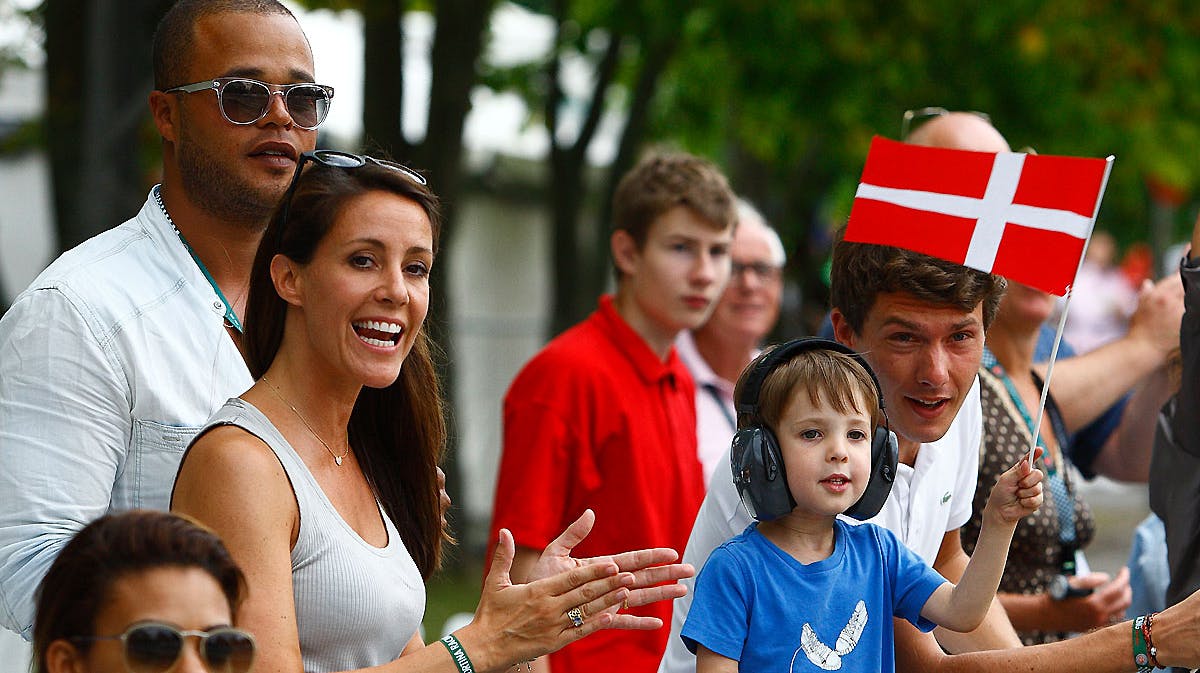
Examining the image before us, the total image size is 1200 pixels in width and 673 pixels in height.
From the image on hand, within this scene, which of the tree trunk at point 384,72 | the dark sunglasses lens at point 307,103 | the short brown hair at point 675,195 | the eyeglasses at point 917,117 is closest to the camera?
the dark sunglasses lens at point 307,103

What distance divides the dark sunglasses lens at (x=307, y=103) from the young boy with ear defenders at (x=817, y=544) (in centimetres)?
136

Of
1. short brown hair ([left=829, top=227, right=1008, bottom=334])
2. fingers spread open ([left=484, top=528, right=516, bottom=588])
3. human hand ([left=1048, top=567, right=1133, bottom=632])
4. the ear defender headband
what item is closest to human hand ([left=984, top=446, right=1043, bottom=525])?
the ear defender headband

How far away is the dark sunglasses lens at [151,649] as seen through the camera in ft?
7.88

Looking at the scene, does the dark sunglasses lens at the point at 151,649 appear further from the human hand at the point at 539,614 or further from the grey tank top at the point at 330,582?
the human hand at the point at 539,614

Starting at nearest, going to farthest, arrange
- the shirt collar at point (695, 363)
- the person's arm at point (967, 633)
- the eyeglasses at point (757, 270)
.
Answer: the person's arm at point (967, 633) < the shirt collar at point (695, 363) < the eyeglasses at point (757, 270)

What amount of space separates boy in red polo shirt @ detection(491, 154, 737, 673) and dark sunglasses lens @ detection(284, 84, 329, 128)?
1471 millimetres

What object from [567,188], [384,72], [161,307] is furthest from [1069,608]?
[567,188]

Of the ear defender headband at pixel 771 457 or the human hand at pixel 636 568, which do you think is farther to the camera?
the ear defender headband at pixel 771 457

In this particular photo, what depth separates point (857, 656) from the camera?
322cm

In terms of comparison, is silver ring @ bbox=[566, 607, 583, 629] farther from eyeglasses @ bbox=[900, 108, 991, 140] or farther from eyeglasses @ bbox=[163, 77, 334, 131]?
eyeglasses @ bbox=[900, 108, 991, 140]

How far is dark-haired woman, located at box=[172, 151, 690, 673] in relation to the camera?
2.90m

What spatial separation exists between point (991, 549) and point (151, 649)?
69.7 inches

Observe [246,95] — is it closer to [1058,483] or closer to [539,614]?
[539,614]

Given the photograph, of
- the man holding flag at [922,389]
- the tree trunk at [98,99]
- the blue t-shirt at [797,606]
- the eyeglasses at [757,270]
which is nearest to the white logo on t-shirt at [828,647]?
the blue t-shirt at [797,606]
